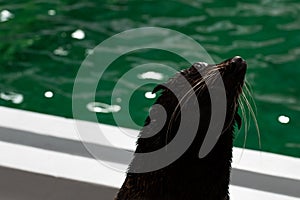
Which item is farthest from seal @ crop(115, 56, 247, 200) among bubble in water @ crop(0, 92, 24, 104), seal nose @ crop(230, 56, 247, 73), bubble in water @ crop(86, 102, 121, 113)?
bubble in water @ crop(0, 92, 24, 104)

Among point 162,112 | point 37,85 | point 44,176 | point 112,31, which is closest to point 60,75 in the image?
point 37,85

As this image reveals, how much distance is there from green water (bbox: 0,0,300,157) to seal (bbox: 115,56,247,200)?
856 mm

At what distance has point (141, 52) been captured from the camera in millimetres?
2117

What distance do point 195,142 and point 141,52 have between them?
4.39 feet

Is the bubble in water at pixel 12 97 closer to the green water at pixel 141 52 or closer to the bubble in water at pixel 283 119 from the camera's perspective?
the green water at pixel 141 52

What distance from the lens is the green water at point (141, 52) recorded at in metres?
1.87

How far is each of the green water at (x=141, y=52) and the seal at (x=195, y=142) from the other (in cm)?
86

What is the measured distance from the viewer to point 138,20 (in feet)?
Result: 7.50

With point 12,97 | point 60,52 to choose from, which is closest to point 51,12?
point 60,52

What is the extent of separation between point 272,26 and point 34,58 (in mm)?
748

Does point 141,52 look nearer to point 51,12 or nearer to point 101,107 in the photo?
point 101,107

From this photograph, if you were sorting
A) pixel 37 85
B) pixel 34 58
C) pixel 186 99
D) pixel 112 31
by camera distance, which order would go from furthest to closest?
pixel 112 31 → pixel 34 58 → pixel 37 85 → pixel 186 99

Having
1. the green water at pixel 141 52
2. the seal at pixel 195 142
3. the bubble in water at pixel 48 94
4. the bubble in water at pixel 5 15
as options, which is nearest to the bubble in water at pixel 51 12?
the green water at pixel 141 52

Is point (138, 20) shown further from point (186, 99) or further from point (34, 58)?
point (186, 99)
